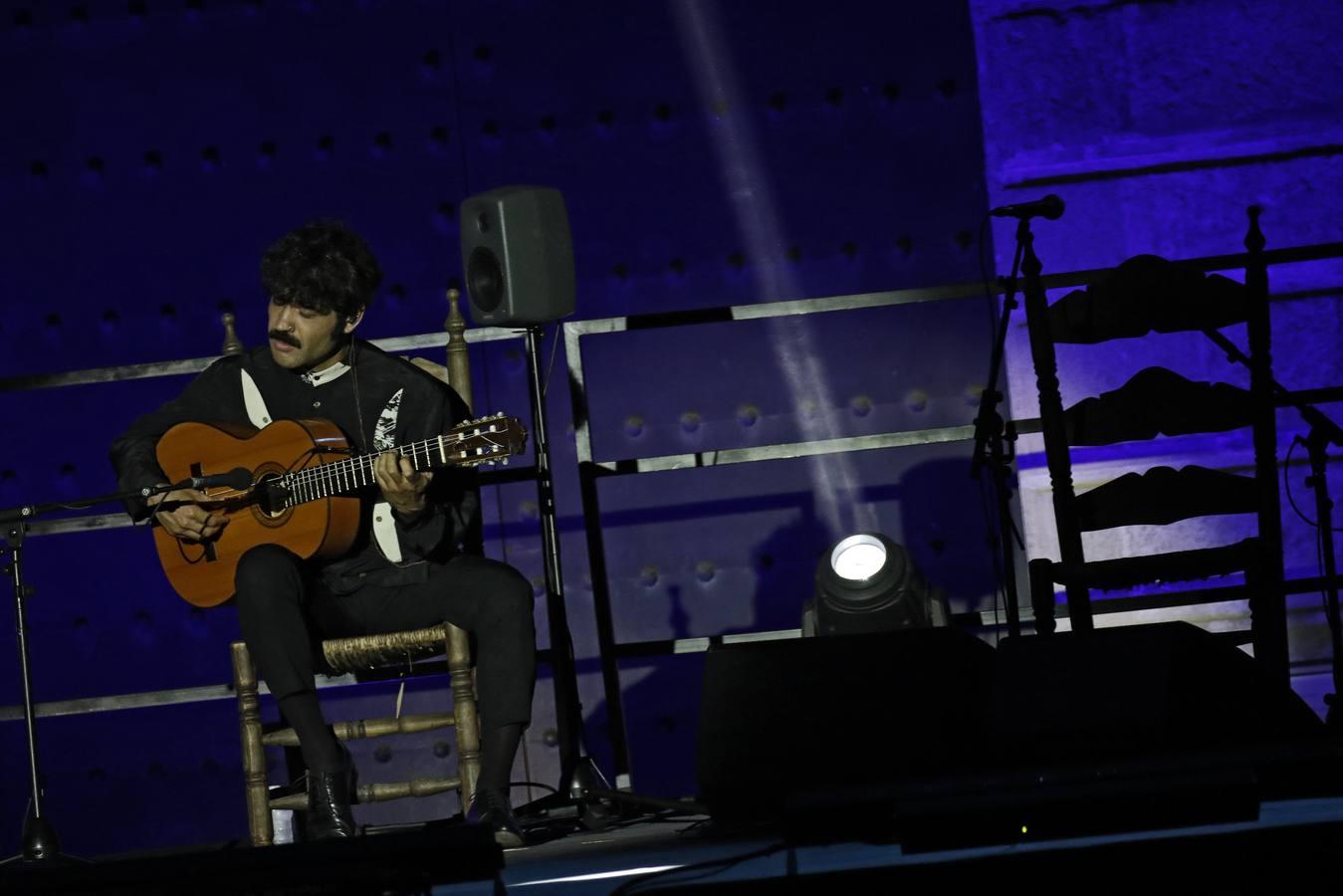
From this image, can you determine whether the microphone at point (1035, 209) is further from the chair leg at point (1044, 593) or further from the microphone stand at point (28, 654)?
the microphone stand at point (28, 654)

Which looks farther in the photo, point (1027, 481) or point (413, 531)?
point (1027, 481)

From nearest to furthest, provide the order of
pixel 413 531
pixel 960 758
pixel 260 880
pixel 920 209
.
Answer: pixel 260 880, pixel 960 758, pixel 413 531, pixel 920 209

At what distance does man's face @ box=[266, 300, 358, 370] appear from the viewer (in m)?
2.95

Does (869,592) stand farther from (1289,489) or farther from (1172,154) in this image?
(1172,154)

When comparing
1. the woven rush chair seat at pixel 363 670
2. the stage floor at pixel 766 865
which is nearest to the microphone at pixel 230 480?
the woven rush chair seat at pixel 363 670

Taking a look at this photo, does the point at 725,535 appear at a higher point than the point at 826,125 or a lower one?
lower

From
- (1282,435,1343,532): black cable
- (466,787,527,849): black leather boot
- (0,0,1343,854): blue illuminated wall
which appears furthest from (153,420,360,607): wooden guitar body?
(1282,435,1343,532): black cable

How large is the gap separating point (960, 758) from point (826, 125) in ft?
7.01

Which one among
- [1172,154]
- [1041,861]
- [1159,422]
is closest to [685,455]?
[1159,422]

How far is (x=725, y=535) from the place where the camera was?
384cm

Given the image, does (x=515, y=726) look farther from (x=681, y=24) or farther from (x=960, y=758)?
(x=681, y=24)

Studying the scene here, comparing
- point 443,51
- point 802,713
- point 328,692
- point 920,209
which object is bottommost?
point 328,692

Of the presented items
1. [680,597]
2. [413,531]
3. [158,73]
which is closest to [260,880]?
[413,531]

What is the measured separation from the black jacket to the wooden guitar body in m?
0.04
